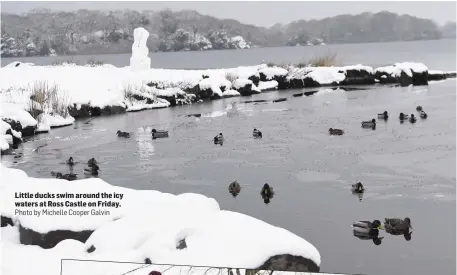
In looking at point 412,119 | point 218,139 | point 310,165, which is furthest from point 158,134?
point 412,119

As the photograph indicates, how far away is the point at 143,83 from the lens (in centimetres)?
1778

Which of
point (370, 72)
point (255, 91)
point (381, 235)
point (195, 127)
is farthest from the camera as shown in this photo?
point (370, 72)

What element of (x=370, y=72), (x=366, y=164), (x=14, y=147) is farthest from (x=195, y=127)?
(x=370, y=72)

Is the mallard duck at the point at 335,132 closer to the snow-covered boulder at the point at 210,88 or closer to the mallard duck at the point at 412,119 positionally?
the mallard duck at the point at 412,119

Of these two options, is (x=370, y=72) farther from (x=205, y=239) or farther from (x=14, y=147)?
(x=205, y=239)

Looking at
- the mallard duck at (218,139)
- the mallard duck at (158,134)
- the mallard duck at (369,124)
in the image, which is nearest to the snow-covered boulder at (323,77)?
the mallard duck at (369,124)

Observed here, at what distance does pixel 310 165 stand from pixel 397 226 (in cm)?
305

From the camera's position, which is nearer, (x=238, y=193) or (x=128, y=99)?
(x=238, y=193)

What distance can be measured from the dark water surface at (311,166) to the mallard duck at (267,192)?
0.07 meters

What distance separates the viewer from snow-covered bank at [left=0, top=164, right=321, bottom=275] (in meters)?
4.59

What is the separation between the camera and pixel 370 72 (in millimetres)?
25703

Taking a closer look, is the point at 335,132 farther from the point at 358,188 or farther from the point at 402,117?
the point at 358,188

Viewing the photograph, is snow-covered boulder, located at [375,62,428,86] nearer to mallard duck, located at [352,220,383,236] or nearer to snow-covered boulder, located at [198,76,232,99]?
snow-covered boulder, located at [198,76,232,99]

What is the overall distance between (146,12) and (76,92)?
8316 mm
